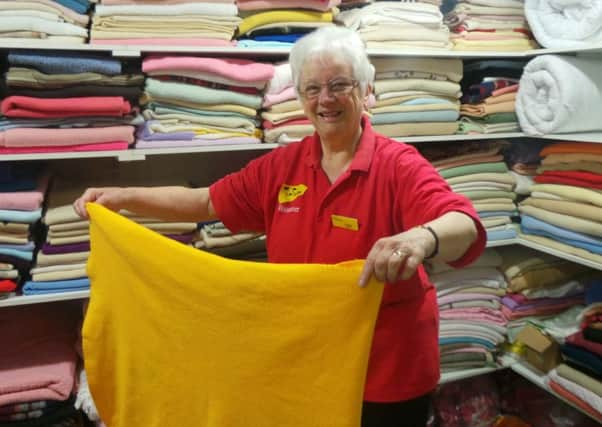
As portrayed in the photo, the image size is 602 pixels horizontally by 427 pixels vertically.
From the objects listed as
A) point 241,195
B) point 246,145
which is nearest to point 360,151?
point 241,195

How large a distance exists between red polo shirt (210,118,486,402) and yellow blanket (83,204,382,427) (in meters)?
0.29

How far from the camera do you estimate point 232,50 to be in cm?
175

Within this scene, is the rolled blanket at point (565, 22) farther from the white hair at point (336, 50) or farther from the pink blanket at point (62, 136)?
the pink blanket at point (62, 136)

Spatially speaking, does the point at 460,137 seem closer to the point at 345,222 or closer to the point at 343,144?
the point at 343,144

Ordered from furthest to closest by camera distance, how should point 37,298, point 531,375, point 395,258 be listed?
1. point 531,375
2. point 37,298
3. point 395,258

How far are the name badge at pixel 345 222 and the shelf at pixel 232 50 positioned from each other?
0.76m

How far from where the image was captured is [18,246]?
5.38 ft

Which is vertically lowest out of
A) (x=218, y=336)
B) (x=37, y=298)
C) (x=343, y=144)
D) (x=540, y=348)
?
(x=540, y=348)

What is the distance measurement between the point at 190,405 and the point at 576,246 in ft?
5.33

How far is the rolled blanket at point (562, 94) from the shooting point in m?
1.98

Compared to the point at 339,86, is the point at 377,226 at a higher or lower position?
lower

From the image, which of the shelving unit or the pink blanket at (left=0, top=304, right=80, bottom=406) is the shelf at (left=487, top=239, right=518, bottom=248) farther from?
the pink blanket at (left=0, top=304, right=80, bottom=406)

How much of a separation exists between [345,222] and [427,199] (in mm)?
226

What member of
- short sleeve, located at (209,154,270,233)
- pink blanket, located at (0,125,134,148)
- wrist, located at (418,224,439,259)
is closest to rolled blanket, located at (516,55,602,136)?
short sleeve, located at (209,154,270,233)
